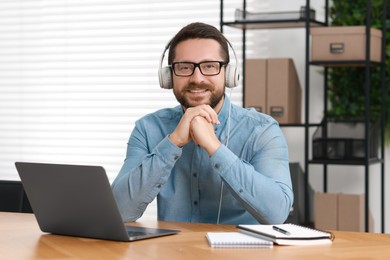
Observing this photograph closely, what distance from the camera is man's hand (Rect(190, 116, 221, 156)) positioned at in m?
2.26

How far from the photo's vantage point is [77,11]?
5059 millimetres

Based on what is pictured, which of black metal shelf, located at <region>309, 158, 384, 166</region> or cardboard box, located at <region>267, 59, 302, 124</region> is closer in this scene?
black metal shelf, located at <region>309, 158, 384, 166</region>

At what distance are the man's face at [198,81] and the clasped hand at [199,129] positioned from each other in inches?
4.6

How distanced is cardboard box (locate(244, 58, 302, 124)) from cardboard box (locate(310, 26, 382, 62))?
0.58 ft

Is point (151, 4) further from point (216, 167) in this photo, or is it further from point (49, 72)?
point (216, 167)

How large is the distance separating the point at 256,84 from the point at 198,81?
5.65 ft

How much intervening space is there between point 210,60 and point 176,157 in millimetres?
352

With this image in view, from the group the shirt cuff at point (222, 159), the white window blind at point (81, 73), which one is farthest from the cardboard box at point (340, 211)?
the shirt cuff at point (222, 159)

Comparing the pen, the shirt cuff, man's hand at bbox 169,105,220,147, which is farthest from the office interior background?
the pen

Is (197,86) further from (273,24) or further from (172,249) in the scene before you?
(273,24)

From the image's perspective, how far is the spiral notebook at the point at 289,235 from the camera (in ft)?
6.06

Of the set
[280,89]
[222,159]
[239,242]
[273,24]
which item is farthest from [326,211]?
[239,242]

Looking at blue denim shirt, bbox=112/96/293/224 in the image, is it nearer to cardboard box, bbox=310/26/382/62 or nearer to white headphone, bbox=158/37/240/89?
white headphone, bbox=158/37/240/89

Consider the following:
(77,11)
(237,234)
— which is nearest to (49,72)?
(77,11)
